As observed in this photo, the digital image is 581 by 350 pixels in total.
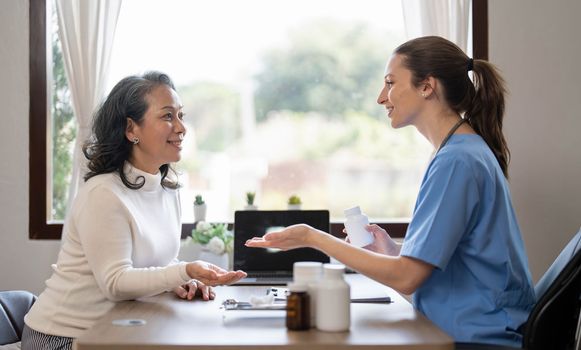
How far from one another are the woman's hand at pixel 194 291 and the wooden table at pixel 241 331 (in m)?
0.07

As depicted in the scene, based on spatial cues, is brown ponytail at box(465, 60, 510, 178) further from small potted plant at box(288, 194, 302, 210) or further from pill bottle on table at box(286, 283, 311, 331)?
small potted plant at box(288, 194, 302, 210)

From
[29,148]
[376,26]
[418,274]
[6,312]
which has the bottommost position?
[6,312]

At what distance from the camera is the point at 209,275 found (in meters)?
1.84

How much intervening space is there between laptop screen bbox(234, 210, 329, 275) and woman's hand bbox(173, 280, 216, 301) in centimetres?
73

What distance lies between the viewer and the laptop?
108 inches

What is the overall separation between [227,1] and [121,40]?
1.71ft

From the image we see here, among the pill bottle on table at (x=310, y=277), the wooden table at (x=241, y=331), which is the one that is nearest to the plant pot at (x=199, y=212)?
the wooden table at (x=241, y=331)

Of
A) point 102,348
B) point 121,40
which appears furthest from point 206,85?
point 102,348

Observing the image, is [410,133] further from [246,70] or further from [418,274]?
[418,274]

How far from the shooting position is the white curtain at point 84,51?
323 cm

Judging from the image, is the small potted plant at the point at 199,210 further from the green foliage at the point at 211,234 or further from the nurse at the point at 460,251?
the nurse at the point at 460,251

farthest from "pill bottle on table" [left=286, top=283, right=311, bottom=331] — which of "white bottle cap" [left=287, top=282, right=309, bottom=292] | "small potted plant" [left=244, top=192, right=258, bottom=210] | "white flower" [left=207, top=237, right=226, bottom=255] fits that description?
"small potted plant" [left=244, top=192, right=258, bottom=210]

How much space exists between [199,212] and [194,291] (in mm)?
1293

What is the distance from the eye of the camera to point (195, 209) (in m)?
3.26
